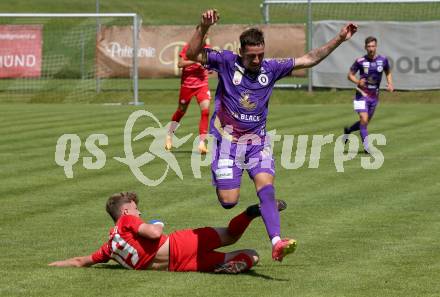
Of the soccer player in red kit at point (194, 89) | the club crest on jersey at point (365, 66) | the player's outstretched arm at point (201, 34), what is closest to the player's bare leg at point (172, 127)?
the soccer player in red kit at point (194, 89)

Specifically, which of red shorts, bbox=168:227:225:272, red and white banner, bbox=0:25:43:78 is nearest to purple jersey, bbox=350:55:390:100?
red shorts, bbox=168:227:225:272

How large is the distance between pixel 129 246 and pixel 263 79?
2.25 m

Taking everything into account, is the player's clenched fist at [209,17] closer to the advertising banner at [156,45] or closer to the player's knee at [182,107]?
the player's knee at [182,107]

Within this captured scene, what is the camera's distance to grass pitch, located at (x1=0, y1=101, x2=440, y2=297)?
9.54 metres

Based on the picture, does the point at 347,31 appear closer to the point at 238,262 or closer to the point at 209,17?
the point at 209,17

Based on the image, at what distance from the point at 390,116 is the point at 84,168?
13.7m

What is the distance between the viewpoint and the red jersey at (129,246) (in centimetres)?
990

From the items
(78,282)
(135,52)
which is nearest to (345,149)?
(78,282)

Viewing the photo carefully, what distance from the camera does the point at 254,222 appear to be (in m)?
13.4

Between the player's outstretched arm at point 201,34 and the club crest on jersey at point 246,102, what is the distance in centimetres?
54

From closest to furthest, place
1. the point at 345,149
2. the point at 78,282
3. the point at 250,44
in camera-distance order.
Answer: the point at 78,282 → the point at 250,44 → the point at 345,149

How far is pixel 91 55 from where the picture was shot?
42031 mm

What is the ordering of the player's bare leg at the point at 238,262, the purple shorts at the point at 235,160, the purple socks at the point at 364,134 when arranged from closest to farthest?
the player's bare leg at the point at 238,262, the purple shorts at the point at 235,160, the purple socks at the point at 364,134

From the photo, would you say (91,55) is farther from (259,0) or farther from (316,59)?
(259,0)
